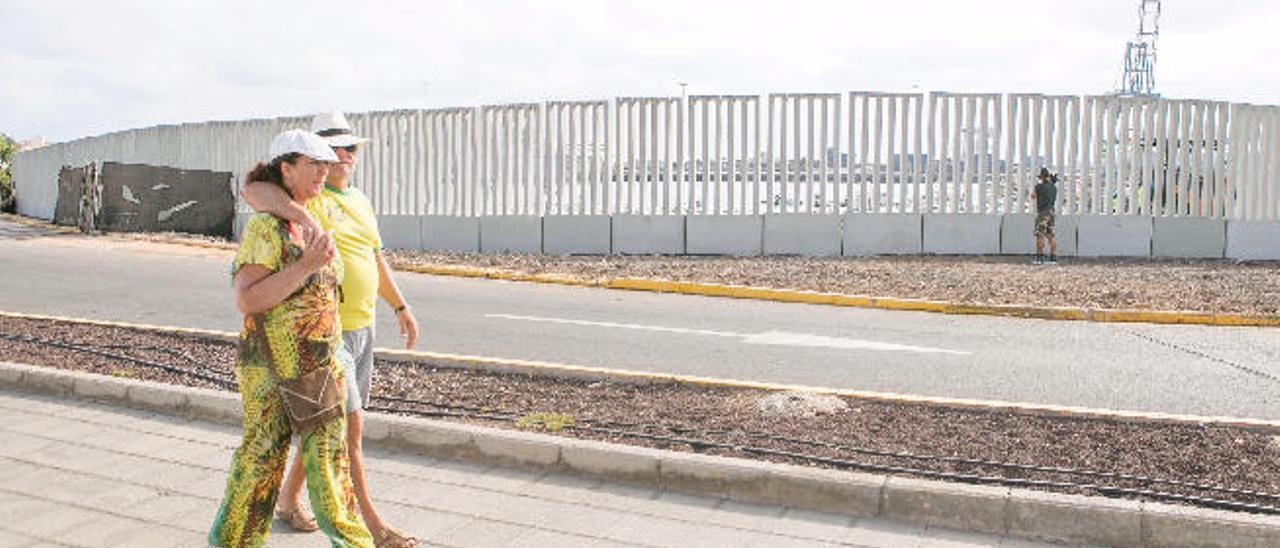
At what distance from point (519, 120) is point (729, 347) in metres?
11.0

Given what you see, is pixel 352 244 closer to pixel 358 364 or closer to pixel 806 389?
pixel 358 364

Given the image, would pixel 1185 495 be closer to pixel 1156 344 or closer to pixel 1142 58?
pixel 1156 344

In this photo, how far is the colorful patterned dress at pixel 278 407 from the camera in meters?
3.93

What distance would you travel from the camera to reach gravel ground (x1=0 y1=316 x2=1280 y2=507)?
5730 millimetres

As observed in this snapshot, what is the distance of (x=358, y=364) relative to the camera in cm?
489

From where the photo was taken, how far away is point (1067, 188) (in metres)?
18.7

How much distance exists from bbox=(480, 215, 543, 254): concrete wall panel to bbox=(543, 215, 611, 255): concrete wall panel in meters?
0.16

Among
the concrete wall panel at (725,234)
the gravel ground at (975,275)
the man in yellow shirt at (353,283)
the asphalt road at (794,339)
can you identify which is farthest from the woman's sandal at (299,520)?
the concrete wall panel at (725,234)

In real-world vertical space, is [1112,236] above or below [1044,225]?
below

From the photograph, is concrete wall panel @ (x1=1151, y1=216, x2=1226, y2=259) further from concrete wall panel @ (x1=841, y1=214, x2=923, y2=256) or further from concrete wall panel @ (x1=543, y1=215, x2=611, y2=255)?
concrete wall panel @ (x1=543, y1=215, x2=611, y2=255)

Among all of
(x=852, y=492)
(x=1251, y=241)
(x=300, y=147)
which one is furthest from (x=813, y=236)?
(x=300, y=147)

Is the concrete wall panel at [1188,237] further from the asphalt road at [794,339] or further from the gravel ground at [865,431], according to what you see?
the gravel ground at [865,431]

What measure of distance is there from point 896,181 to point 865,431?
41.7 feet

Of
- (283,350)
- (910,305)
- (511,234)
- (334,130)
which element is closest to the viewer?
(283,350)
